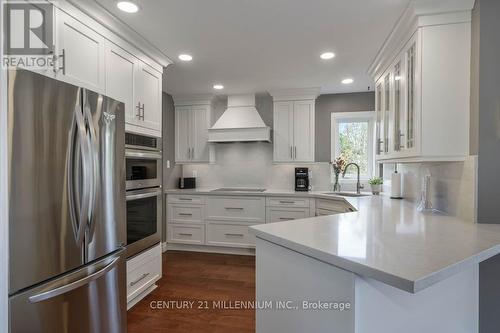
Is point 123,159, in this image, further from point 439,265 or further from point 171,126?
point 171,126

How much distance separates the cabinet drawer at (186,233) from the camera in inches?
161

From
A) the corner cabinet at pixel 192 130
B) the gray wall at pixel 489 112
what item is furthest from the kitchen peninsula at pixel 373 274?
the corner cabinet at pixel 192 130

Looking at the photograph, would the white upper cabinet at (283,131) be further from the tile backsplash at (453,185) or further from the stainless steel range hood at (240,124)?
the tile backsplash at (453,185)

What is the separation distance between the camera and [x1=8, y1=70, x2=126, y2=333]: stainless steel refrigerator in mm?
1271

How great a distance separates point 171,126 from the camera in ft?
14.6

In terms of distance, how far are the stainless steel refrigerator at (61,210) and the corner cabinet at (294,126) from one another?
2731 millimetres

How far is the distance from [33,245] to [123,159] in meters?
0.83

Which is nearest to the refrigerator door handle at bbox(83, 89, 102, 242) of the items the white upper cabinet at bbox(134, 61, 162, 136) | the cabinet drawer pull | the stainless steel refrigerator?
the stainless steel refrigerator

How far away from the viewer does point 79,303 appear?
5.03 ft

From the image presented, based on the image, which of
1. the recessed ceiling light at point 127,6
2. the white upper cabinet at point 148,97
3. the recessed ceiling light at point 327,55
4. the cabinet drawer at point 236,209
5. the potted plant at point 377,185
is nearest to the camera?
the recessed ceiling light at point 127,6

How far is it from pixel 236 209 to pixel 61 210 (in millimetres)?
2705

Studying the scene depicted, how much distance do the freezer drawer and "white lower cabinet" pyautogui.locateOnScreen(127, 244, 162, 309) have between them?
45cm

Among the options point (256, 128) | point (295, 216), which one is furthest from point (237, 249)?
point (256, 128)

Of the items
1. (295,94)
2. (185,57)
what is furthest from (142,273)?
(295,94)
